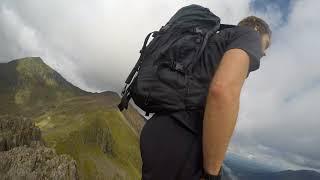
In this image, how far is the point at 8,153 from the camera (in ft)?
455

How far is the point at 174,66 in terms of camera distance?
4.23 meters

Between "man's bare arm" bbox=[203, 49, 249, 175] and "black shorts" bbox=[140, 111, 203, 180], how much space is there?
9.0 inches

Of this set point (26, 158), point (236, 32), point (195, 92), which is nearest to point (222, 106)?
point (195, 92)

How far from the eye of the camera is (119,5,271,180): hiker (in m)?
3.87

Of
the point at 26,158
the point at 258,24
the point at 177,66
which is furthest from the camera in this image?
the point at 26,158

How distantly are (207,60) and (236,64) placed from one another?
1.47 ft

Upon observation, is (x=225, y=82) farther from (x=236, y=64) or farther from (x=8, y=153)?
(x=8, y=153)

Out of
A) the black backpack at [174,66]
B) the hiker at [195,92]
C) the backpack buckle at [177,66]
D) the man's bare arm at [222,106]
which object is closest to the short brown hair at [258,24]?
the hiker at [195,92]

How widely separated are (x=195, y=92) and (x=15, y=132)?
160 metres

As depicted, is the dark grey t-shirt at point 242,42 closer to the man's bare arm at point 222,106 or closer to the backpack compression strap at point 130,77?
the man's bare arm at point 222,106

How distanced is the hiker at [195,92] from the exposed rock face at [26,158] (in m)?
131

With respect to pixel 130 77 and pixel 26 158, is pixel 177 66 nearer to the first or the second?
pixel 130 77

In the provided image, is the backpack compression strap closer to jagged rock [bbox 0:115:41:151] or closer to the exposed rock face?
the exposed rock face

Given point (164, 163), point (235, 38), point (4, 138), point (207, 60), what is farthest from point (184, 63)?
point (4, 138)
